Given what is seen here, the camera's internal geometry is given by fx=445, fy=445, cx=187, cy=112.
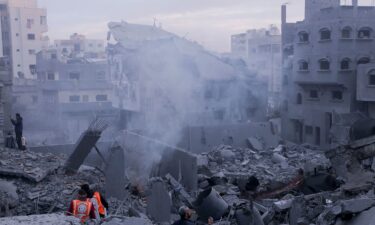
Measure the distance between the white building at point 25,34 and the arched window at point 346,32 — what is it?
3142 cm

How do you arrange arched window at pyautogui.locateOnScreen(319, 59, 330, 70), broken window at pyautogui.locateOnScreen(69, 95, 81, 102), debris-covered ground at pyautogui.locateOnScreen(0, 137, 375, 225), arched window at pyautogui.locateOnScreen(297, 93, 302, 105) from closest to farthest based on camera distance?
debris-covered ground at pyautogui.locateOnScreen(0, 137, 375, 225)
arched window at pyautogui.locateOnScreen(319, 59, 330, 70)
arched window at pyautogui.locateOnScreen(297, 93, 302, 105)
broken window at pyautogui.locateOnScreen(69, 95, 81, 102)

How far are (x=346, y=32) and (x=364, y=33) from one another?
44.1 inches

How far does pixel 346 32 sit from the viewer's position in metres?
25.7

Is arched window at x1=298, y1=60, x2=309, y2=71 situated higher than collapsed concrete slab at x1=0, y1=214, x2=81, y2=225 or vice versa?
arched window at x1=298, y1=60, x2=309, y2=71

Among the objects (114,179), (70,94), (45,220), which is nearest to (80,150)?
(114,179)

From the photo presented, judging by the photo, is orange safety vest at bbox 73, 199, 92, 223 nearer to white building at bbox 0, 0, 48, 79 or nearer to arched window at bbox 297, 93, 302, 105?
arched window at bbox 297, 93, 302, 105

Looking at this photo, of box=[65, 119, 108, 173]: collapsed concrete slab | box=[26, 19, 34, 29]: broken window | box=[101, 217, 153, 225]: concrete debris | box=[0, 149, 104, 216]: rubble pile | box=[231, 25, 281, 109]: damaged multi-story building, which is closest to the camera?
box=[101, 217, 153, 225]: concrete debris

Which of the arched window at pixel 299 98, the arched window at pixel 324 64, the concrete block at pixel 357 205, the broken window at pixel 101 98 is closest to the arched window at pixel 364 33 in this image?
the arched window at pixel 324 64

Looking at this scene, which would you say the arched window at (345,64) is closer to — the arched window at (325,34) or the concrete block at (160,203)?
the arched window at (325,34)

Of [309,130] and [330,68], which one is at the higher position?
[330,68]

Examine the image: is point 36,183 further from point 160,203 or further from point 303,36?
point 303,36

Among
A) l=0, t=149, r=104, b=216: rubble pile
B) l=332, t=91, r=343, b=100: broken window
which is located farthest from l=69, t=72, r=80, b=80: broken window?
l=0, t=149, r=104, b=216: rubble pile

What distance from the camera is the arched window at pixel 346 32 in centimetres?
2558

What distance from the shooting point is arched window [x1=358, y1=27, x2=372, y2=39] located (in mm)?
25719
